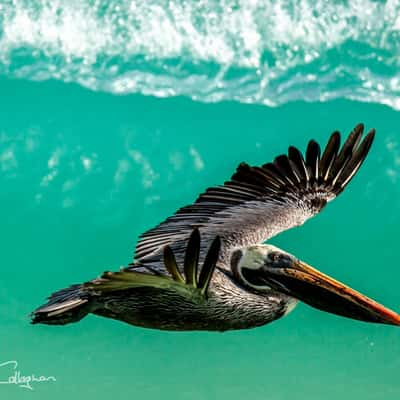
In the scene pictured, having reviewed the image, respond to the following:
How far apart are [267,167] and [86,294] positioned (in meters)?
2.21

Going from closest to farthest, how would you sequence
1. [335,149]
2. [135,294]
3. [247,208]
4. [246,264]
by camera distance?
1. [135,294]
2. [246,264]
3. [247,208]
4. [335,149]

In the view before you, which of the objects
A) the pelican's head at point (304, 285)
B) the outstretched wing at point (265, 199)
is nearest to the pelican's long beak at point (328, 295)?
the pelican's head at point (304, 285)

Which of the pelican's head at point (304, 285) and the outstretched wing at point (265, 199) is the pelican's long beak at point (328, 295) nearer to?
the pelican's head at point (304, 285)

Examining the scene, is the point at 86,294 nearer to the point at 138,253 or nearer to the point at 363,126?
the point at 138,253

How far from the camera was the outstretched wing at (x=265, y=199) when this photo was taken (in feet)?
23.7

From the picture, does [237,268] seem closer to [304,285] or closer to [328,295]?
[304,285]

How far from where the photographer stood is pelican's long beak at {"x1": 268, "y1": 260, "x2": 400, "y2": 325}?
6785 millimetres

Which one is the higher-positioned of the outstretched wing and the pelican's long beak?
the outstretched wing

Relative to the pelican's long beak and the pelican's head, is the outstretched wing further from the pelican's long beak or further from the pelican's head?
the pelican's long beak

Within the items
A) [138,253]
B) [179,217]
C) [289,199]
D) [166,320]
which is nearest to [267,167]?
[289,199]

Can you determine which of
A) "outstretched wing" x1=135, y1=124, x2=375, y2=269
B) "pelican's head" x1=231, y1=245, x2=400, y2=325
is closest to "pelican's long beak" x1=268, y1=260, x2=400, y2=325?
"pelican's head" x1=231, y1=245, x2=400, y2=325

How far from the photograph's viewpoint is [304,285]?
6.84 meters

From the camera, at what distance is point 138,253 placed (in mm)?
7531

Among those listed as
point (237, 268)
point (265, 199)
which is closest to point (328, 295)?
point (237, 268)
